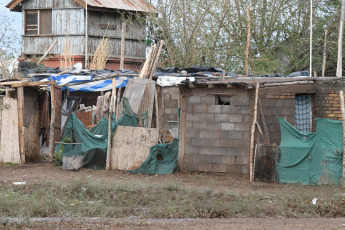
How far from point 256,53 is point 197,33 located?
11.0 ft

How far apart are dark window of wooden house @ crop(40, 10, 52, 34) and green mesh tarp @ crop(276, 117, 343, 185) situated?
61.5 ft

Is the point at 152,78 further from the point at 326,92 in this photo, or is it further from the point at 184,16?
the point at 184,16

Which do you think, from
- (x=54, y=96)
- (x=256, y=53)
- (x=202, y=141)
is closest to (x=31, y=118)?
(x=54, y=96)

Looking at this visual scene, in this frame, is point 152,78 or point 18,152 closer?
point 18,152

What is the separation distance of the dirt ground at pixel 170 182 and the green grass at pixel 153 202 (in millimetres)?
424

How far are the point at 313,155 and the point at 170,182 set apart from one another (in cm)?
354

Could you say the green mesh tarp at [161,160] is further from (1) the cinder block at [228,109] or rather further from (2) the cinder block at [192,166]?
(1) the cinder block at [228,109]

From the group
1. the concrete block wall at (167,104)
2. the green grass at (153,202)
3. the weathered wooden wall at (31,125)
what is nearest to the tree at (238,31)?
the concrete block wall at (167,104)

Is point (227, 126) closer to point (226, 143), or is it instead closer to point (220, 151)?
point (226, 143)

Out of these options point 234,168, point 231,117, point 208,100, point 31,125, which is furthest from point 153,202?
point 31,125

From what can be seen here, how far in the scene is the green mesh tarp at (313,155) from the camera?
545 inches

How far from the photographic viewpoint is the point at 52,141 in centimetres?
1789

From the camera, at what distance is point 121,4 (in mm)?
29875

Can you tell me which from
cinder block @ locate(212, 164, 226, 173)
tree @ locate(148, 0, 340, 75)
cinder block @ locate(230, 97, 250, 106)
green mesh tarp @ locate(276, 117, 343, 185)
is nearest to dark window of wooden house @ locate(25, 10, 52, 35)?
tree @ locate(148, 0, 340, 75)
